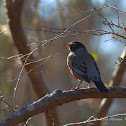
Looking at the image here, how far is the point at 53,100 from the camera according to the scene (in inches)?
163

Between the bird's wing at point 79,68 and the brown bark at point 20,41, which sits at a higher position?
the brown bark at point 20,41

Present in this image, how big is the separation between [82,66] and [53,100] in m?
1.73

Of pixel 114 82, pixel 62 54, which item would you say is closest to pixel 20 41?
pixel 62 54

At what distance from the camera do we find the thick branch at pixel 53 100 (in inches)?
149

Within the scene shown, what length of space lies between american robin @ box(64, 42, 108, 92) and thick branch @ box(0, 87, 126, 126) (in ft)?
0.82

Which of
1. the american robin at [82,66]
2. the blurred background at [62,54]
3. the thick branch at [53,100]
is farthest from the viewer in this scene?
the blurred background at [62,54]

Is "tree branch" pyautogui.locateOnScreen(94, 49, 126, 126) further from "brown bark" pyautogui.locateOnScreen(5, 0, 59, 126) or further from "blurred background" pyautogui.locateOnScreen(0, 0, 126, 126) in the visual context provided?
"brown bark" pyautogui.locateOnScreen(5, 0, 59, 126)

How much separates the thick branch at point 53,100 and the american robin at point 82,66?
0.25 m

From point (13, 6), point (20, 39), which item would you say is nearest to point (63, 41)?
point (20, 39)

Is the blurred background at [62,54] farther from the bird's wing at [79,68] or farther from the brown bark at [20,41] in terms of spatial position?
the bird's wing at [79,68]

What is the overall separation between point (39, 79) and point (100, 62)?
12.5 feet

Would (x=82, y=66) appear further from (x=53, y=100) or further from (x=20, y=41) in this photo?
(x=20, y=41)

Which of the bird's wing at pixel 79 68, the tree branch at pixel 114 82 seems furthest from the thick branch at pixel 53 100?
the tree branch at pixel 114 82

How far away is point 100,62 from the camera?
416 inches
